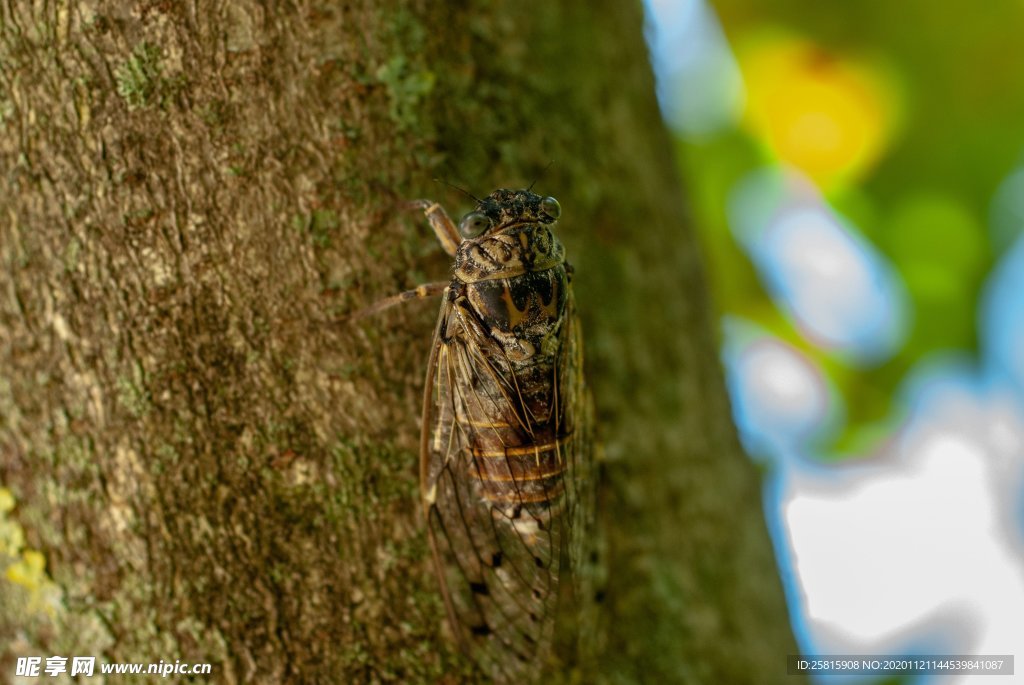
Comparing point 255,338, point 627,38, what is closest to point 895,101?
point 627,38

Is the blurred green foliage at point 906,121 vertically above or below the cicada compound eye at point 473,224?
above

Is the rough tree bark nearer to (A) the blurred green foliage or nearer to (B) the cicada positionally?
(B) the cicada

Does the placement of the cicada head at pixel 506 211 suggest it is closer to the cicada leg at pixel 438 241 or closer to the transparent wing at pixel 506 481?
the cicada leg at pixel 438 241

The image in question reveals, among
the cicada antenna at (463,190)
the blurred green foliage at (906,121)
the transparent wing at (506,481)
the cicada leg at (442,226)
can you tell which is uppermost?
the blurred green foliage at (906,121)

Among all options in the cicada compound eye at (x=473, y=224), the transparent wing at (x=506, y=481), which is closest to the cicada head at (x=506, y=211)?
the cicada compound eye at (x=473, y=224)

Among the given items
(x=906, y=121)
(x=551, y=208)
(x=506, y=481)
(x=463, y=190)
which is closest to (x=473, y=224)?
(x=463, y=190)

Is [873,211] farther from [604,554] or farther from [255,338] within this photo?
[255,338]

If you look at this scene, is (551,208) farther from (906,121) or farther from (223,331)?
(906,121)

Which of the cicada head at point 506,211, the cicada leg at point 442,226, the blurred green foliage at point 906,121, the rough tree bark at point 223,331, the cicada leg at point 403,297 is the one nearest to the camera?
the rough tree bark at point 223,331
